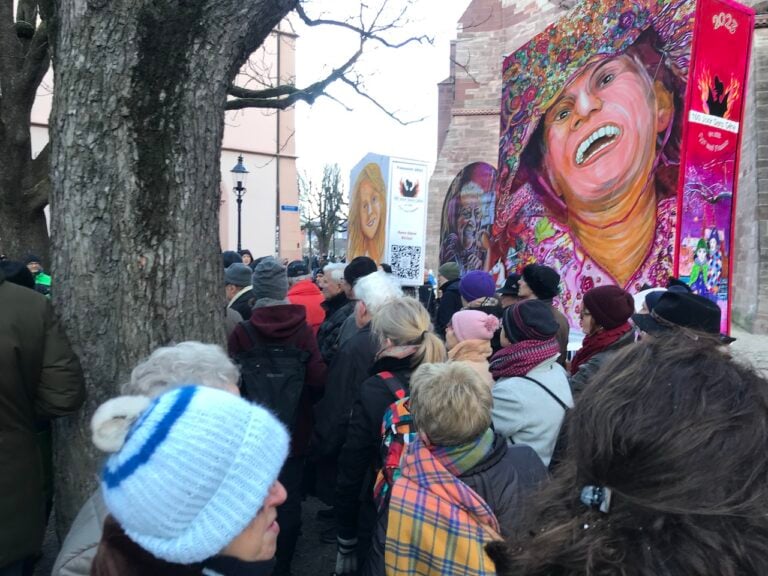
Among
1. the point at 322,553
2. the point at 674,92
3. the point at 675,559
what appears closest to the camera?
the point at 675,559

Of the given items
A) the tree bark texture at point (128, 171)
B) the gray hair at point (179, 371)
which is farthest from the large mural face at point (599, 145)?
the gray hair at point (179, 371)

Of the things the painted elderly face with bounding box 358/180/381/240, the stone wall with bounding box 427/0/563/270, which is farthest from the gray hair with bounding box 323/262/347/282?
the stone wall with bounding box 427/0/563/270

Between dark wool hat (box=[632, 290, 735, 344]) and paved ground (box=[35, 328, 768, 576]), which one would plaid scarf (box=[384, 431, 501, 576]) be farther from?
paved ground (box=[35, 328, 768, 576])

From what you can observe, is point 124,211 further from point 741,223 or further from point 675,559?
point 741,223

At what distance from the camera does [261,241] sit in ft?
96.6

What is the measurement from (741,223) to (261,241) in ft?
72.3

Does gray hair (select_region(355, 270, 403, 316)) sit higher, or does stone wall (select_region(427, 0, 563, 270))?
stone wall (select_region(427, 0, 563, 270))

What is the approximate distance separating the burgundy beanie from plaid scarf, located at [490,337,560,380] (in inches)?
100

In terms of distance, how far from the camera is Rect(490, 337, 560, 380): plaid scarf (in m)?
2.89

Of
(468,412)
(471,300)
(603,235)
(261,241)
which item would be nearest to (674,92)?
(603,235)

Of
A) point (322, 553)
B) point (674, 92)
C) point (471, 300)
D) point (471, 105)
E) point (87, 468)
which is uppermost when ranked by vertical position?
point (471, 105)

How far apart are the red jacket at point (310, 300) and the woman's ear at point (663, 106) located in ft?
10.4

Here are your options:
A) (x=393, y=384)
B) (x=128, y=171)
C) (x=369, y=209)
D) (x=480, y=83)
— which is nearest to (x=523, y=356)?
(x=393, y=384)

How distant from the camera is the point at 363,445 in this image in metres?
2.81
